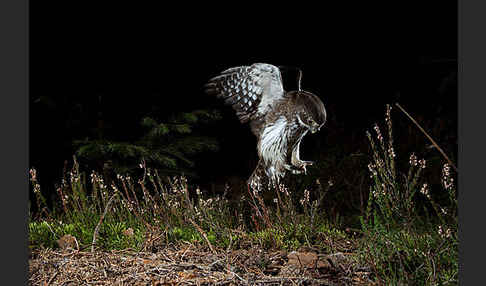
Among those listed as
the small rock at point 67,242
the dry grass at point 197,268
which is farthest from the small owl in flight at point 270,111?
the small rock at point 67,242

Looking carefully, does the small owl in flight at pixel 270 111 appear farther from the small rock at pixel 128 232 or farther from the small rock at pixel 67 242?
the small rock at pixel 67 242

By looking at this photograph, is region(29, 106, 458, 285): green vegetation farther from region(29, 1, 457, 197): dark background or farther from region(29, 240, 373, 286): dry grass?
region(29, 1, 457, 197): dark background

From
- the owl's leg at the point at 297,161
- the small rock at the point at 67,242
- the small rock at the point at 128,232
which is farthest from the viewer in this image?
the owl's leg at the point at 297,161

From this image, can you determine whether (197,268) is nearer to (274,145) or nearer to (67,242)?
(67,242)

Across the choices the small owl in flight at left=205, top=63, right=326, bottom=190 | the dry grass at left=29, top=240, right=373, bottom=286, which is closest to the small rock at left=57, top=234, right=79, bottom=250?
the dry grass at left=29, top=240, right=373, bottom=286

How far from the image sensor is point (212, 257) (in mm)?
2752

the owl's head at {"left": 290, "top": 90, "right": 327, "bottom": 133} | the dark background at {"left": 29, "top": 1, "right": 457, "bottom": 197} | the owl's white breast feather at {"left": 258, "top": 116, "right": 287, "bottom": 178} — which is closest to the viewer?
the owl's head at {"left": 290, "top": 90, "right": 327, "bottom": 133}

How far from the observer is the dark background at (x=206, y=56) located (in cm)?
459

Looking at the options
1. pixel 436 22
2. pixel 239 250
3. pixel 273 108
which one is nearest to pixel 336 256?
pixel 239 250

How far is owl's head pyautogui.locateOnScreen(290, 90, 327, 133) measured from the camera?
3475mm

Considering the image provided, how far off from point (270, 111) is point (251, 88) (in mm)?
217

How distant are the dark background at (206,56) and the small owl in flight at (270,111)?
933 millimetres

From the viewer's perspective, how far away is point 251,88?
11.8 feet

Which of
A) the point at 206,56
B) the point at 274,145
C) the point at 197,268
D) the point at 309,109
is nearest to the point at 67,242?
the point at 197,268
